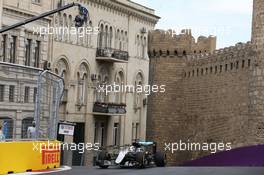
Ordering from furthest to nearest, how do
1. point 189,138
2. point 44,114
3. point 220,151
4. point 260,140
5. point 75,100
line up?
1. point 75,100
2. point 189,138
3. point 220,151
4. point 260,140
5. point 44,114

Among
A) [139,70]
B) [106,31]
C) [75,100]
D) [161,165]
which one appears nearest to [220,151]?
[161,165]

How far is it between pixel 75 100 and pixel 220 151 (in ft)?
59.0

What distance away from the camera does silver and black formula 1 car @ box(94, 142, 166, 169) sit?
78.8 ft

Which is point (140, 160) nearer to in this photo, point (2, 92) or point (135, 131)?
point (2, 92)

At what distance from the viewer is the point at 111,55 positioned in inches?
2016

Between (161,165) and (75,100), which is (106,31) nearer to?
(75,100)

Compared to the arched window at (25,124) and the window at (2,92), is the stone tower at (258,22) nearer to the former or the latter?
the arched window at (25,124)

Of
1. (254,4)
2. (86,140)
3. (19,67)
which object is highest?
(254,4)

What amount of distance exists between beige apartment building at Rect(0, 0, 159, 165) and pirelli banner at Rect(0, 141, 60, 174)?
1080 centimetres

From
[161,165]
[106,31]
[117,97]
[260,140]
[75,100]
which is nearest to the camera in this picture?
[161,165]

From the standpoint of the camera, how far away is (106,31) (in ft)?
170

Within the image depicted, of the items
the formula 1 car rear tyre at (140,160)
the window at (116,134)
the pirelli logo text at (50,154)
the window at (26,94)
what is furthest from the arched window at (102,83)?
the window at (26,94)

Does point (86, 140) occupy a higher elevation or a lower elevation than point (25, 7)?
lower

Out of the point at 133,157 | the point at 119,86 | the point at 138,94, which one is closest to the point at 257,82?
the point at 133,157
